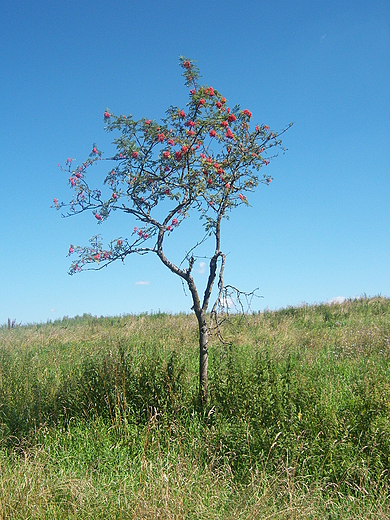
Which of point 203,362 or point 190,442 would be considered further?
point 203,362

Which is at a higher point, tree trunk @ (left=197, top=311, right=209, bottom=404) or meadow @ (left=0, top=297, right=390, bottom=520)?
tree trunk @ (left=197, top=311, right=209, bottom=404)

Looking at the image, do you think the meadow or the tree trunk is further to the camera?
the tree trunk

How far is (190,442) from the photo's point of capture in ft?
16.0

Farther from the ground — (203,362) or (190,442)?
(203,362)

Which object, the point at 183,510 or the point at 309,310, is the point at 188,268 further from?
the point at 309,310

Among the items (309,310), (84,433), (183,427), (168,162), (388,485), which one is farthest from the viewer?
(309,310)

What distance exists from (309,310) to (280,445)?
11.2m

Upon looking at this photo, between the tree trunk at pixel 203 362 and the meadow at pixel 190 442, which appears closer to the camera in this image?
the meadow at pixel 190 442

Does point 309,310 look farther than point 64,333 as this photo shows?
Yes

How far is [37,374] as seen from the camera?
23.6 feet

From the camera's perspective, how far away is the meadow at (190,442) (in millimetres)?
3549

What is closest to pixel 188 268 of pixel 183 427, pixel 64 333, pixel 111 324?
pixel 183 427

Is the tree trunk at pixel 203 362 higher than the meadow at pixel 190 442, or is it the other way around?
the tree trunk at pixel 203 362

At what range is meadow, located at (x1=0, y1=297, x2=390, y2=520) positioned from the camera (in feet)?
11.6
